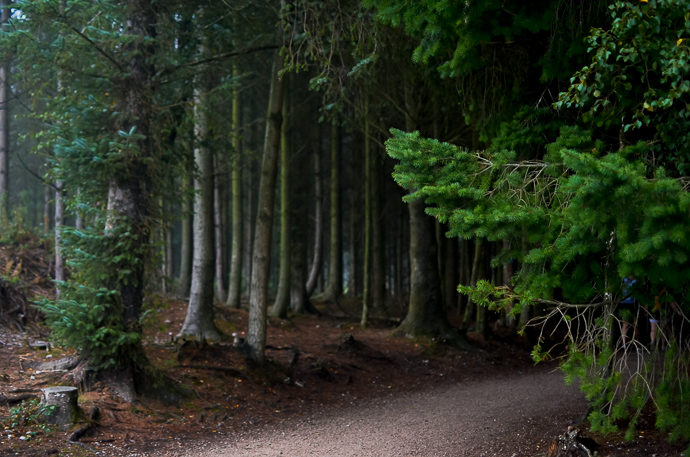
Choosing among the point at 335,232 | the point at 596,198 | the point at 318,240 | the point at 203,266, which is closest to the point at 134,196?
the point at 203,266

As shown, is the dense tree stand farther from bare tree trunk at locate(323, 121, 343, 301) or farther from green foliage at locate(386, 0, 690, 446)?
green foliage at locate(386, 0, 690, 446)

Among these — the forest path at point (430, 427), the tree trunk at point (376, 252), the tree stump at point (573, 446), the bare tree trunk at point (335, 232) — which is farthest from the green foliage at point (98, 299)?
the bare tree trunk at point (335, 232)

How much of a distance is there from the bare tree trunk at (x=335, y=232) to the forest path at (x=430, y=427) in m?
9.51

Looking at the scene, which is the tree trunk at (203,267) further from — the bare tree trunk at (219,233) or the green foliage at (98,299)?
the bare tree trunk at (219,233)

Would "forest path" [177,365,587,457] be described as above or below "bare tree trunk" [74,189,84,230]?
below

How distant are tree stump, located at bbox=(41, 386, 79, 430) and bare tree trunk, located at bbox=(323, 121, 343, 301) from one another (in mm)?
12275

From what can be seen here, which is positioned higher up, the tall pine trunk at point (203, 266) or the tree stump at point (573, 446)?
the tall pine trunk at point (203, 266)

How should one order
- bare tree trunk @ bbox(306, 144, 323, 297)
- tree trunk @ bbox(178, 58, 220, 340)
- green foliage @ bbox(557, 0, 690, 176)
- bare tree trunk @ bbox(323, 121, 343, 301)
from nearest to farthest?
green foliage @ bbox(557, 0, 690, 176)
tree trunk @ bbox(178, 58, 220, 340)
bare tree trunk @ bbox(323, 121, 343, 301)
bare tree trunk @ bbox(306, 144, 323, 297)

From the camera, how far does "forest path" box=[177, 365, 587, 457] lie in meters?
6.46

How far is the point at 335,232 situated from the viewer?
18.8 meters

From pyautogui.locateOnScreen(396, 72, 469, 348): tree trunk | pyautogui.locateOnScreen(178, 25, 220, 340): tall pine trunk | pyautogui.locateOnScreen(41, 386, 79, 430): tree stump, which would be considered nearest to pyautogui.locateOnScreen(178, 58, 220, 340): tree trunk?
pyautogui.locateOnScreen(178, 25, 220, 340): tall pine trunk

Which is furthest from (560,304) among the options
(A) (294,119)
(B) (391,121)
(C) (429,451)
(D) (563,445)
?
(A) (294,119)

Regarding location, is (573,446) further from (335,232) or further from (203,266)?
(335,232)

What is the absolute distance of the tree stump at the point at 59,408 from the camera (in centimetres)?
627
